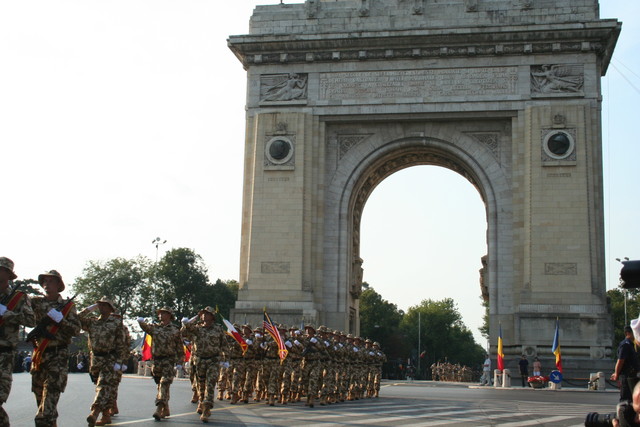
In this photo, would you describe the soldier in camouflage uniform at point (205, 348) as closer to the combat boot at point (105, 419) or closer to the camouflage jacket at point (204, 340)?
the camouflage jacket at point (204, 340)

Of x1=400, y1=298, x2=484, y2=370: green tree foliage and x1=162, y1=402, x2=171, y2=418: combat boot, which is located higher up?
x1=400, y1=298, x2=484, y2=370: green tree foliage

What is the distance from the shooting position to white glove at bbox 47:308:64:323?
10367 mm

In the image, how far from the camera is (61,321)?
34.9 ft

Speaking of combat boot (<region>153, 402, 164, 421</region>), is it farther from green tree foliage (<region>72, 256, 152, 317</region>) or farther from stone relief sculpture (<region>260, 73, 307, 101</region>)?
green tree foliage (<region>72, 256, 152, 317</region>)

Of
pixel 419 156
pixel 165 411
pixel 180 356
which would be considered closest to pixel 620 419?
pixel 165 411

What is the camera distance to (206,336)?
15594 mm

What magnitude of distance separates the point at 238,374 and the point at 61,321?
34.3ft

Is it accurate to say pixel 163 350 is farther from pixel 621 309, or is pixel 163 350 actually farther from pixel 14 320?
pixel 621 309

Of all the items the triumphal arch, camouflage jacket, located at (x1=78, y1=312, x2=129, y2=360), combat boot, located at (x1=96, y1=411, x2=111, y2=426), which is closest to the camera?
camouflage jacket, located at (x1=78, y1=312, x2=129, y2=360)

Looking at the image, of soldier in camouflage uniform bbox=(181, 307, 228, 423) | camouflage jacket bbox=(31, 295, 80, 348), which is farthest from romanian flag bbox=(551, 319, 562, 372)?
camouflage jacket bbox=(31, 295, 80, 348)

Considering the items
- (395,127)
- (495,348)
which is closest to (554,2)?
(395,127)

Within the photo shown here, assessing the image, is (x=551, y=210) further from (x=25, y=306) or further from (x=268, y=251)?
(x=25, y=306)

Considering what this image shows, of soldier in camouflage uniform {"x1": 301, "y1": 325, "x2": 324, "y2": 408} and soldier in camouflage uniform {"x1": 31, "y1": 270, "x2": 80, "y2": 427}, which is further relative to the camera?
soldier in camouflage uniform {"x1": 301, "y1": 325, "x2": 324, "y2": 408}

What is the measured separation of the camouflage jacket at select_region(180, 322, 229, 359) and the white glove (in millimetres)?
5217
